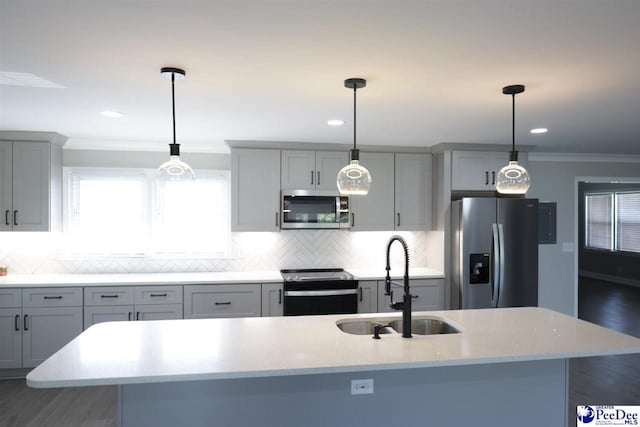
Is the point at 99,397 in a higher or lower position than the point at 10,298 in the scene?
lower

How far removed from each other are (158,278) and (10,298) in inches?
49.7

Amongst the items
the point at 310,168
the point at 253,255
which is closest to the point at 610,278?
the point at 310,168

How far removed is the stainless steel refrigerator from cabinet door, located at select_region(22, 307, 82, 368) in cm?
375

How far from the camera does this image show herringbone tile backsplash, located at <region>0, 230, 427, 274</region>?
4.18 m

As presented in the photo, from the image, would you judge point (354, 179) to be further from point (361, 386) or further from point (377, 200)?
point (377, 200)

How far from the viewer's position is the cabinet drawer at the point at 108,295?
3748 mm

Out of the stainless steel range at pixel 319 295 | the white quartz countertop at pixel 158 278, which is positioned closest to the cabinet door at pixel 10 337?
the white quartz countertop at pixel 158 278

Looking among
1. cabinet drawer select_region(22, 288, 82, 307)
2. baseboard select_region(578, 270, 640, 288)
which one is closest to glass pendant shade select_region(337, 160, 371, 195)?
cabinet drawer select_region(22, 288, 82, 307)

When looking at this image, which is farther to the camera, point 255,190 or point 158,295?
point 255,190

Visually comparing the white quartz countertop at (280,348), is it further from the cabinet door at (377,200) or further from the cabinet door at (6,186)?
the cabinet door at (6,186)

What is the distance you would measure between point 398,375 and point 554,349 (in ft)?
2.48

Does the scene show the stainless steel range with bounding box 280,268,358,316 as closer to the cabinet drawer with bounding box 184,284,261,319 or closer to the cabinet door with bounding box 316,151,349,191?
the cabinet drawer with bounding box 184,284,261,319

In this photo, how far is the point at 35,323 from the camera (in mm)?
3689

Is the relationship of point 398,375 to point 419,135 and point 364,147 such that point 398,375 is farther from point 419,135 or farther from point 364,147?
point 364,147
